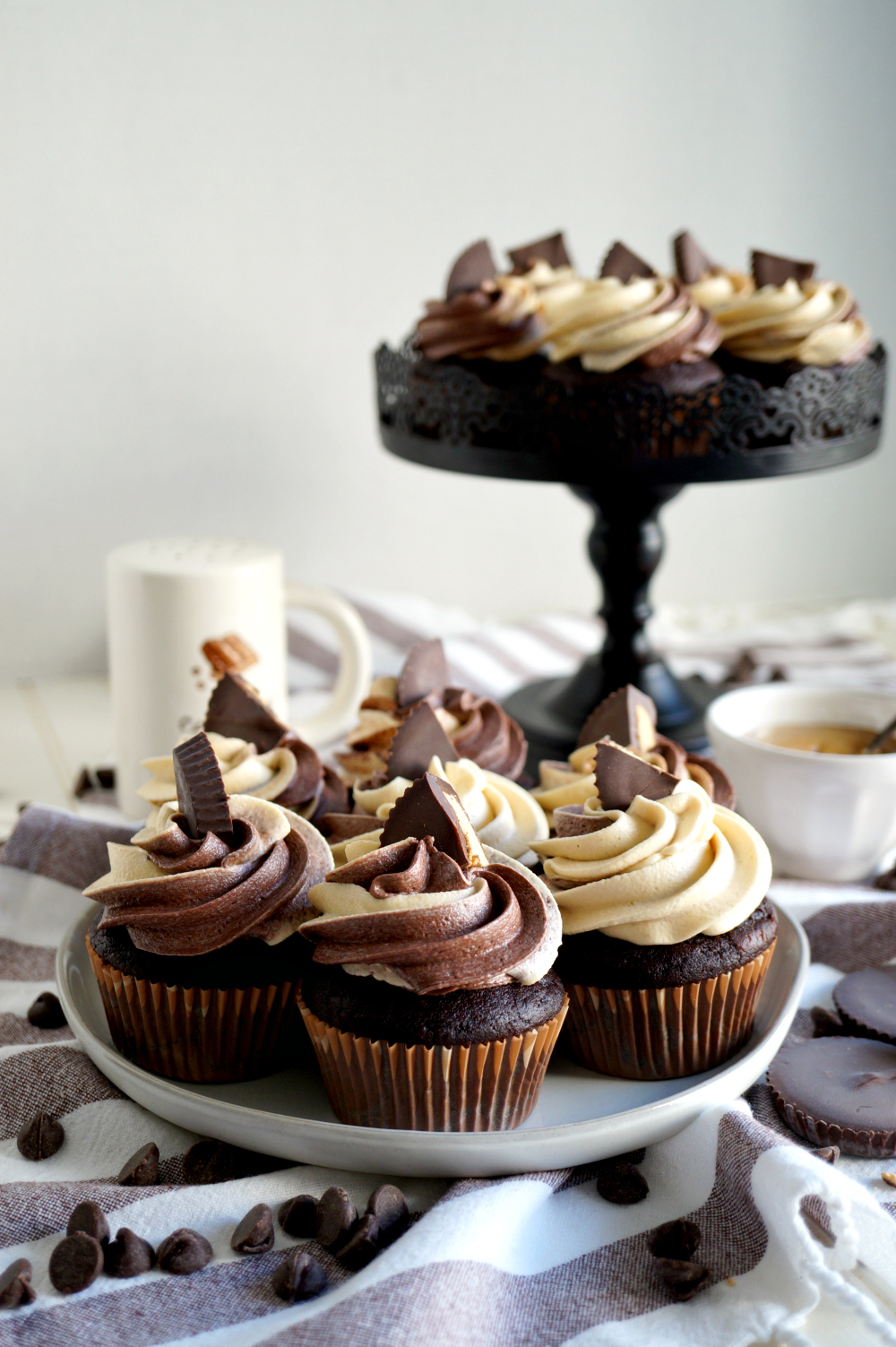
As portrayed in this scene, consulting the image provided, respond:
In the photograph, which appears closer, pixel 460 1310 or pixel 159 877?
pixel 460 1310

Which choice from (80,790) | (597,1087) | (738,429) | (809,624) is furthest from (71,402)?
(597,1087)

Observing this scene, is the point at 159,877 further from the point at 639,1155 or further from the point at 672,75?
the point at 672,75

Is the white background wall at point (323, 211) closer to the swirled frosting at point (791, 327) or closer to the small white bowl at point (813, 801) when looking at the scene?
the swirled frosting at point (791, 327)

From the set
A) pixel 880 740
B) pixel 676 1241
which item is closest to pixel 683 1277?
pixel 676 1241

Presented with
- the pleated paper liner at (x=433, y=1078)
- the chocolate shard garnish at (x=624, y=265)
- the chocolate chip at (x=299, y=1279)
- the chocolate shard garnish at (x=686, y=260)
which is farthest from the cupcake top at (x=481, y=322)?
the chocolate chip at (x=299, y=1279)

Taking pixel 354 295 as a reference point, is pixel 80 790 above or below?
below

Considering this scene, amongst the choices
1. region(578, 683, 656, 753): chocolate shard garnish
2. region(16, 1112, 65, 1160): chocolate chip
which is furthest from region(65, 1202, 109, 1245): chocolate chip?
region(578, 683, 656, 753): chocolate shard garnish
